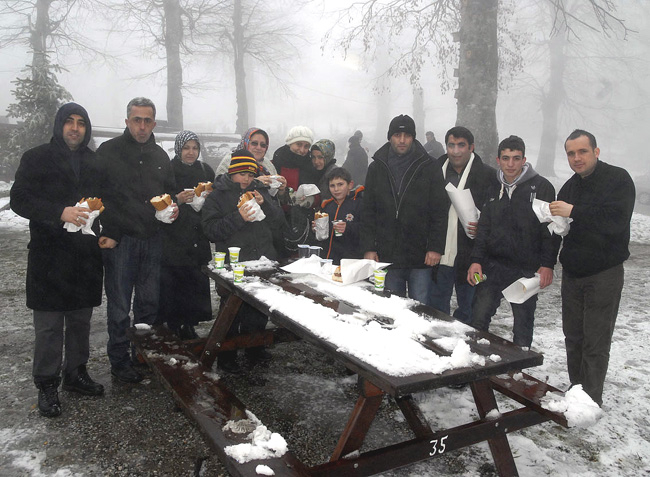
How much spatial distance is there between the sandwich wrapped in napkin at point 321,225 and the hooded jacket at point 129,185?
140cm

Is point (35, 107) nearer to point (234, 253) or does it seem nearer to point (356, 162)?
point (356, 162)

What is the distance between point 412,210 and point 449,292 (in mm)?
919

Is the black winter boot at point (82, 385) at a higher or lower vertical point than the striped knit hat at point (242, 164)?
lower

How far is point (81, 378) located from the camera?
363 cm

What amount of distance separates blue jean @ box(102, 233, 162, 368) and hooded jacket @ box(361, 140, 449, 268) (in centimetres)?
206

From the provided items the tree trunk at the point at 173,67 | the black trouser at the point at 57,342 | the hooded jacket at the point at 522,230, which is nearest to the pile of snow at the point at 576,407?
the hooded jacket at the point at 522,230

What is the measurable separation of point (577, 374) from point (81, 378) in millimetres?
3836

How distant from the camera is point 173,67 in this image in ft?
65.5

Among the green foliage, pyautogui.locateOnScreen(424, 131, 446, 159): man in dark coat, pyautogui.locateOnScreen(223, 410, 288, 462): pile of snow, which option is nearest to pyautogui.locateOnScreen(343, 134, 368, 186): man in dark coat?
pyautogui.locateOnScreen(424, 131, 446, 159): man in dark coat

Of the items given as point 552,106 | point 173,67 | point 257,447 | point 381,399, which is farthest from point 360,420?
point 552,106

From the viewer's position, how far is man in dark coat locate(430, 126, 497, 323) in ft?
13.8

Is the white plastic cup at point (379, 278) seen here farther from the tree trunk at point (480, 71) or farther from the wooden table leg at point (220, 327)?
the tree trunk at point (480, 71)

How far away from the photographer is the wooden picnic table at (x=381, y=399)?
2076 mm

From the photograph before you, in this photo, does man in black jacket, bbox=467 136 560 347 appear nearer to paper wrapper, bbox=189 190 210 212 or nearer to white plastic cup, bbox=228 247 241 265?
white plastic cup, bbox=228 247 241 265
